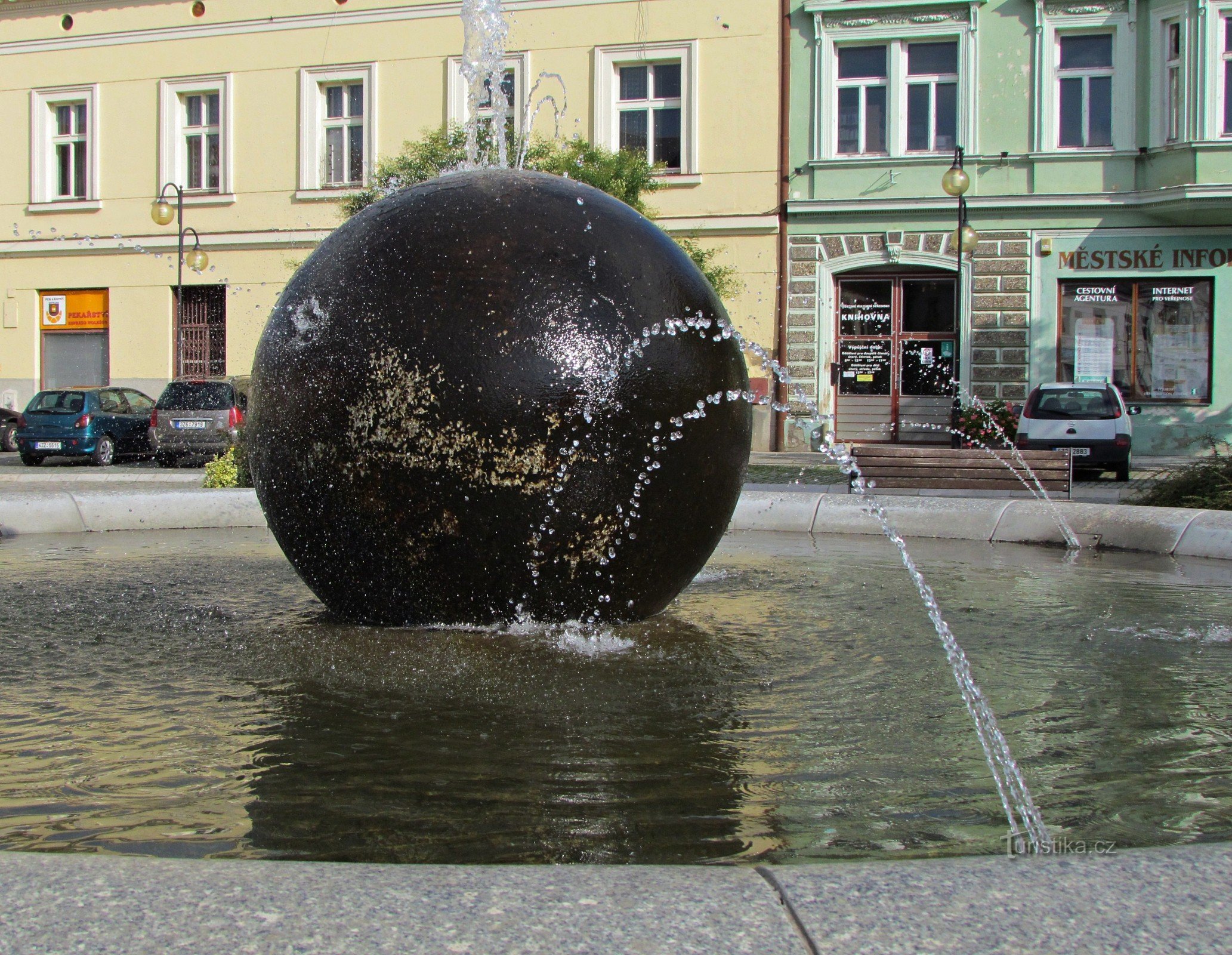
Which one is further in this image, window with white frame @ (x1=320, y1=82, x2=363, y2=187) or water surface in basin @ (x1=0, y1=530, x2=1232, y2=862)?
window with white frame @ (x1=320, y1=82, x2=363, y2=187)

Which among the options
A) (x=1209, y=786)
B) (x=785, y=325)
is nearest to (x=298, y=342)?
(x=1209, y=786)

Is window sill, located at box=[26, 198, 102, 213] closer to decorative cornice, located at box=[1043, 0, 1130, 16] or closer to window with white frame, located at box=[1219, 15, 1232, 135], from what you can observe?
decorative cornice, located at box=[1043, 0, 1130, 16]

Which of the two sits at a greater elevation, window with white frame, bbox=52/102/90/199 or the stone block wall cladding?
window with white frame, bbox=52/102/90/199

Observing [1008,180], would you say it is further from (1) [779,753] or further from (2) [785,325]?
(1) [779,753]

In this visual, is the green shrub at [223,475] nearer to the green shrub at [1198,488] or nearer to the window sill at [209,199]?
the green shrub at [1198,488]

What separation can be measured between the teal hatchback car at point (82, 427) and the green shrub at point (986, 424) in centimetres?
1459

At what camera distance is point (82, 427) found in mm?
22781

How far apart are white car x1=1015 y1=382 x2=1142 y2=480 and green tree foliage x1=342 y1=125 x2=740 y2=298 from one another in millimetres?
5502

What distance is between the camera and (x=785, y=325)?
24734 mm

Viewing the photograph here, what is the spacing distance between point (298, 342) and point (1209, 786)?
11.4 ft

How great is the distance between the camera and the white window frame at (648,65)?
2492 cm

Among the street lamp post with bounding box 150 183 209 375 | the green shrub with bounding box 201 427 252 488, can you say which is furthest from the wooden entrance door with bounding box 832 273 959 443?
the green shrub with bounding box 201 427 252 488

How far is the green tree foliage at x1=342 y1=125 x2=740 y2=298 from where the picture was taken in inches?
850

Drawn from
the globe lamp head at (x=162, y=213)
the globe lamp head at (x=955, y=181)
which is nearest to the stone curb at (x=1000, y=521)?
the globe lamp head at (x=955, y=181)
